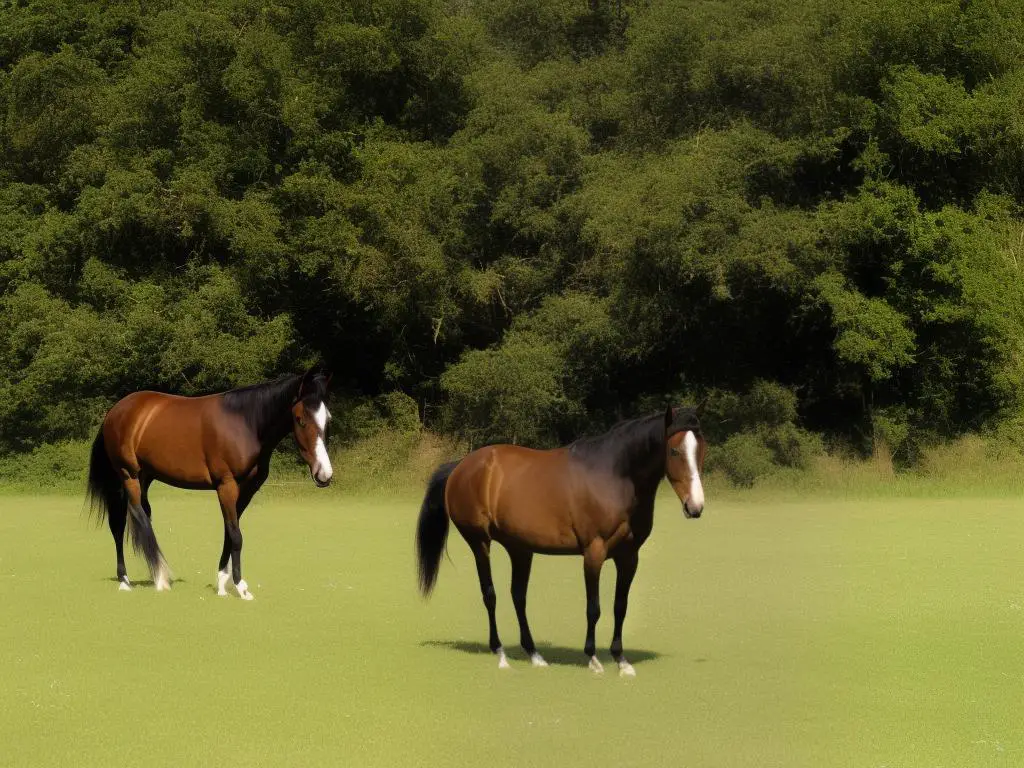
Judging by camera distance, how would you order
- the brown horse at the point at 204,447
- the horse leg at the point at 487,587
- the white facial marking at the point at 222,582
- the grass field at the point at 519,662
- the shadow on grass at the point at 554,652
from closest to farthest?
the grass field at the point at 519,662
the horse leg at the point at 487,587
the shadow on grass at the point at 554,652
the brown horse at the point at 204,447
the white facial marking at the point at 222,582

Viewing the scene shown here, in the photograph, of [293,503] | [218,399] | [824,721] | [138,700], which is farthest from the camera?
[293,503]

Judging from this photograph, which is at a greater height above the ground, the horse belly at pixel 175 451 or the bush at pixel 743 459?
the horse belly at pixel 175 451

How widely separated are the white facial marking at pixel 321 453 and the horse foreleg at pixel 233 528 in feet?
4.67

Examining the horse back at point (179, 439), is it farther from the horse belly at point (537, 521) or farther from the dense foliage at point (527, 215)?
the dense foliage at point (527, 215)

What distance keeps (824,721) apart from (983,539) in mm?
11676

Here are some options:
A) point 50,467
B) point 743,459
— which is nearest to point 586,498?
point 743,459

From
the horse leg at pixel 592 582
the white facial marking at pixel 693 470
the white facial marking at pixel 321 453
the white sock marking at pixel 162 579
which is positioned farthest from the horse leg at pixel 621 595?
Answer: the white sock marking at pixel 162 579

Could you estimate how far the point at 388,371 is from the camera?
32.2 m

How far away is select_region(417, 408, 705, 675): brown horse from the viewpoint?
9289mm

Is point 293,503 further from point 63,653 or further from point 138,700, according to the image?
point 138,700

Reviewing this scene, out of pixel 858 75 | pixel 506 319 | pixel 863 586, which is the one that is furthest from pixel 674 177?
pixel 863 586

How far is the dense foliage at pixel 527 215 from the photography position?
27.0 metres

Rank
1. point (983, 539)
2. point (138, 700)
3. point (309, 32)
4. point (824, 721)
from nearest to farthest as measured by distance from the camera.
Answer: point (824, 721) < point (138, 700) < point (983, 539) < point (309, 32)

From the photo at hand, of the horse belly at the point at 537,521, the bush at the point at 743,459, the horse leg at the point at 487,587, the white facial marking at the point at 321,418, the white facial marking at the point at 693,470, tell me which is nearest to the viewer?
the white facial marking at the point at 693,470
